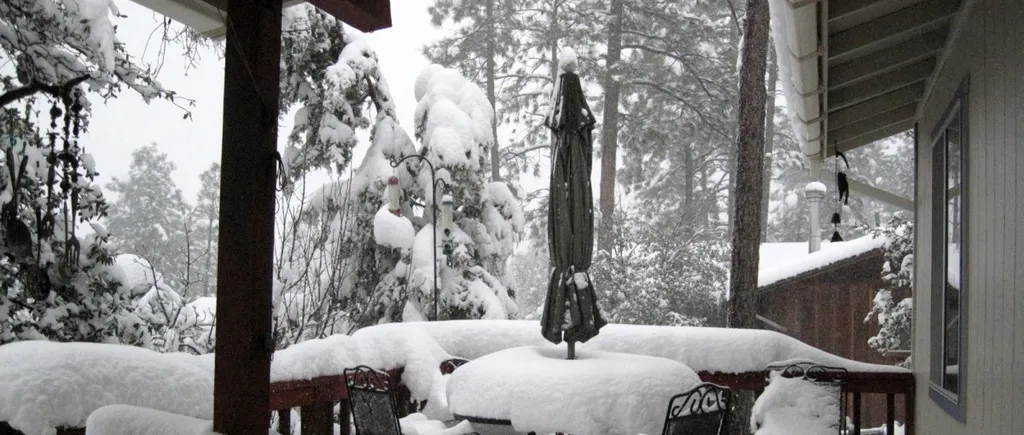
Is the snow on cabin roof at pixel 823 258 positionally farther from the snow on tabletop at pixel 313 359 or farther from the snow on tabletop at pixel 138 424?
the snow on tabletop at pixel 138 424

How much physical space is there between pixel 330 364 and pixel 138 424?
179 cm

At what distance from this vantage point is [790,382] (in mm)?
4582

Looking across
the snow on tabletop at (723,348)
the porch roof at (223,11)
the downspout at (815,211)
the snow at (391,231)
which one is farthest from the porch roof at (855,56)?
the downspout at (815,211)

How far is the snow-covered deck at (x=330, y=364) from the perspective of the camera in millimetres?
2533

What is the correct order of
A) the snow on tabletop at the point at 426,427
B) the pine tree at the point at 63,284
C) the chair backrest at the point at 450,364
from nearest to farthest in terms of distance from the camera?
the snow on tabletop at the point at 426,427 < the pine tree at the point at 63,284 < the chair backrest at the point at 450,364

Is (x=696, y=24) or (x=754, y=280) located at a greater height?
(x=696, y=24)

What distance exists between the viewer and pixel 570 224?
4.25m

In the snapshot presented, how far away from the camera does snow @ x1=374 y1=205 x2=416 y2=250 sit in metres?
9.72

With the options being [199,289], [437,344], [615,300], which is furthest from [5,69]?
[199,289]

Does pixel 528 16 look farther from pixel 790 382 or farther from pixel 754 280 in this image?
pixel 790 382

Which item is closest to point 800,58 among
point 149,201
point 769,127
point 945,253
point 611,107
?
point 945,253

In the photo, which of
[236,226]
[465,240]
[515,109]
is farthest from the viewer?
[515,109]

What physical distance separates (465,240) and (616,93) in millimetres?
6188

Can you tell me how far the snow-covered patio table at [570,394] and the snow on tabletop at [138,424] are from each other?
1.67m
